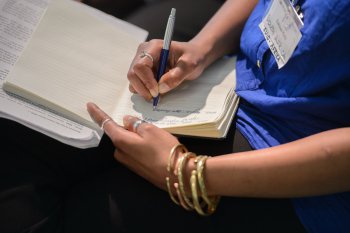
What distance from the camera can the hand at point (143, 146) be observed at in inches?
26.3

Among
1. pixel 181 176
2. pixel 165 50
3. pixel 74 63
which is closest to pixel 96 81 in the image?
pixel 74 63

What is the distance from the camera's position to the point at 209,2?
116 centimetres

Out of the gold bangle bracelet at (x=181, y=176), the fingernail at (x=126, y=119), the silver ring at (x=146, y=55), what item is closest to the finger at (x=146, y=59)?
the silver ring at (x=146, y=55)

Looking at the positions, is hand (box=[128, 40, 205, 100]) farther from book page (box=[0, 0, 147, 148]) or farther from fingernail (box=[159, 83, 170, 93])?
book page (box=[0, 0, 147, 148])

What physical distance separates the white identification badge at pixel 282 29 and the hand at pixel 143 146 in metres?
0.26

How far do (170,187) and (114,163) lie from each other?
0.77 ft

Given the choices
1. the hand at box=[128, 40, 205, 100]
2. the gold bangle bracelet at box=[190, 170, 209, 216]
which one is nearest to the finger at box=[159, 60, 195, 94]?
the hand at box=[128, 40, 205, 100]

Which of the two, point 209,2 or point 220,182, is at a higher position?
point 209,2

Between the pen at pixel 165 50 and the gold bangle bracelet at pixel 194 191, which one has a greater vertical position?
the pen at pixel 165 50

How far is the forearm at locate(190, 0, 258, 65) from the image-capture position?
0.90m

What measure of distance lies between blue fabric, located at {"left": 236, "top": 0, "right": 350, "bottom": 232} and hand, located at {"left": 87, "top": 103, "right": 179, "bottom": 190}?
187 millimetres

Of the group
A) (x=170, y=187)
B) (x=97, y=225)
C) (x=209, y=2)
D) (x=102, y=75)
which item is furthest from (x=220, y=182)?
(x=209, y=2)

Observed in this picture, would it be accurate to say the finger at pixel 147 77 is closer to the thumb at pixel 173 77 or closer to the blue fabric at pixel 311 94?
the thumb at pixel 173 77

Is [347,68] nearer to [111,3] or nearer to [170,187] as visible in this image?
[170,187]
